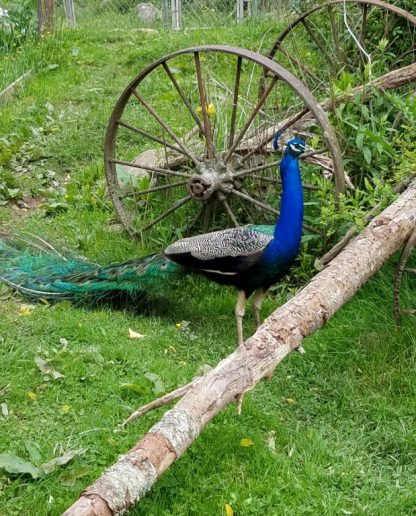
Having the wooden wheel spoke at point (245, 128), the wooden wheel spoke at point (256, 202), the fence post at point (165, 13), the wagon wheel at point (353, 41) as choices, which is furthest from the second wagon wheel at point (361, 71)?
the fence post at point (165, 13)

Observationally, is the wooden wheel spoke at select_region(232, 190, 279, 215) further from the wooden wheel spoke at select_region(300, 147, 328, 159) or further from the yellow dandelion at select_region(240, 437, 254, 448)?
the yellow dandelion at select_region(240, 437, 254, 448)

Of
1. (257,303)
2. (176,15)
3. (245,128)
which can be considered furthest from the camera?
(176,15)

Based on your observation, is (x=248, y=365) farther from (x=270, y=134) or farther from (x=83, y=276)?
(x=270, y=134)

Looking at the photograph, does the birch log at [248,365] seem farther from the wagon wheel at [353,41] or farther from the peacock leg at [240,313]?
the wagon wheel at [353,41]

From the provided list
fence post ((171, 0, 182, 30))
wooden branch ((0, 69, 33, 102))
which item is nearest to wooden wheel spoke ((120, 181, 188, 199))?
wooden branch ((0, 69, 33, 102))

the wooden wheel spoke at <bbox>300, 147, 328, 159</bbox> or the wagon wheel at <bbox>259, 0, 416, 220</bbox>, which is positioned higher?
the wagon wheel at <bbox>259, 0, 416, 220</bbox>

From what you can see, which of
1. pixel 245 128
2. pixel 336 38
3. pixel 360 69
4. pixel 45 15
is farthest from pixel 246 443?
pixel 45 15

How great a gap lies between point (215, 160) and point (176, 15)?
757cm

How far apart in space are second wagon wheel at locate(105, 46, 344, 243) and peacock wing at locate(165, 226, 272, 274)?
64cm

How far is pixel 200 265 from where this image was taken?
4.67m

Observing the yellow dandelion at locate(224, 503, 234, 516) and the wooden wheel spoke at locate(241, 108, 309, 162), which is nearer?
the yellow dandelion at locate(224, 503, 234, 516)

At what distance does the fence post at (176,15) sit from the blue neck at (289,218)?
27.6 ft

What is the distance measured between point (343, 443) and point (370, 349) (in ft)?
2.47

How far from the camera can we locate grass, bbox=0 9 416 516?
334cm
